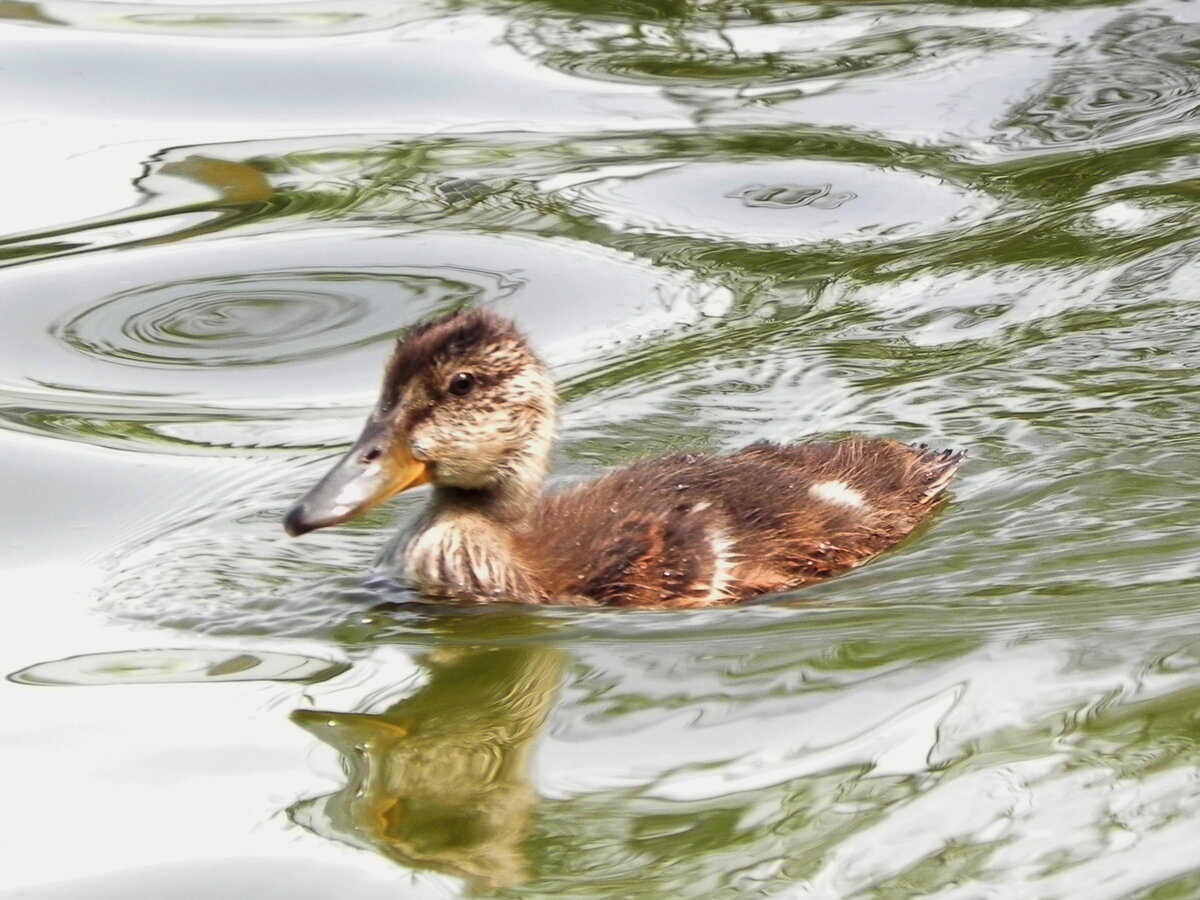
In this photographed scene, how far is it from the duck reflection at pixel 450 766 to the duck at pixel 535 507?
14.3 inches

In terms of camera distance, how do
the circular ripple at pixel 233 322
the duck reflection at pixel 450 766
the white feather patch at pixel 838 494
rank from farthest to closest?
the circular ripple at pixel 233 322 → the white feather patch at pixel 838 494 → the duck reflection at pixel 450 766

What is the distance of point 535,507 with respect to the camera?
545 cm

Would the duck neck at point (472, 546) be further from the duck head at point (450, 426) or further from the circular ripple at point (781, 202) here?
the circular ripple at point (781, 202)

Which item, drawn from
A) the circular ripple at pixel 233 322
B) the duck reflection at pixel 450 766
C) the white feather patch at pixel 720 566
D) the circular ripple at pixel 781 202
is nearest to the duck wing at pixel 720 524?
the white feather patch at pixel 720 566

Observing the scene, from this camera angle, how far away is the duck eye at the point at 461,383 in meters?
5.14

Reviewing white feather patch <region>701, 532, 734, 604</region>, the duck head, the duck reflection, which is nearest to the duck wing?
white feather patch <region>701, 532, 734, 604</region>

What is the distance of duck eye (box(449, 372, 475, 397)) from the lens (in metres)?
5.14

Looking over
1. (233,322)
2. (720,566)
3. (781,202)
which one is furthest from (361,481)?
(781,202)

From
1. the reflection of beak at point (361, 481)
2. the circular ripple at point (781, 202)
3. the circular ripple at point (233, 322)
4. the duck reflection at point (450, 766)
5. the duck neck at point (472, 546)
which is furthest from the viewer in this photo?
the circular ripple at point (781, 202)

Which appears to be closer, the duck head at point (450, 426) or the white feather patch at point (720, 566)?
the duck head at point (450, 426)

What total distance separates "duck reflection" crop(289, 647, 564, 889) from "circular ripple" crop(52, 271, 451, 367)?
8.24 feet

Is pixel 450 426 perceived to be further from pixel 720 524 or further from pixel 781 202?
pixel 781 202

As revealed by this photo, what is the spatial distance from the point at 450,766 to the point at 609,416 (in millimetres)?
2532

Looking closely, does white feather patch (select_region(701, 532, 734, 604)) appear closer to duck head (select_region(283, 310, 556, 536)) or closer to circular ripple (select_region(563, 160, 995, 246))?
duck head (select_region(283, 310, 556, 536))
